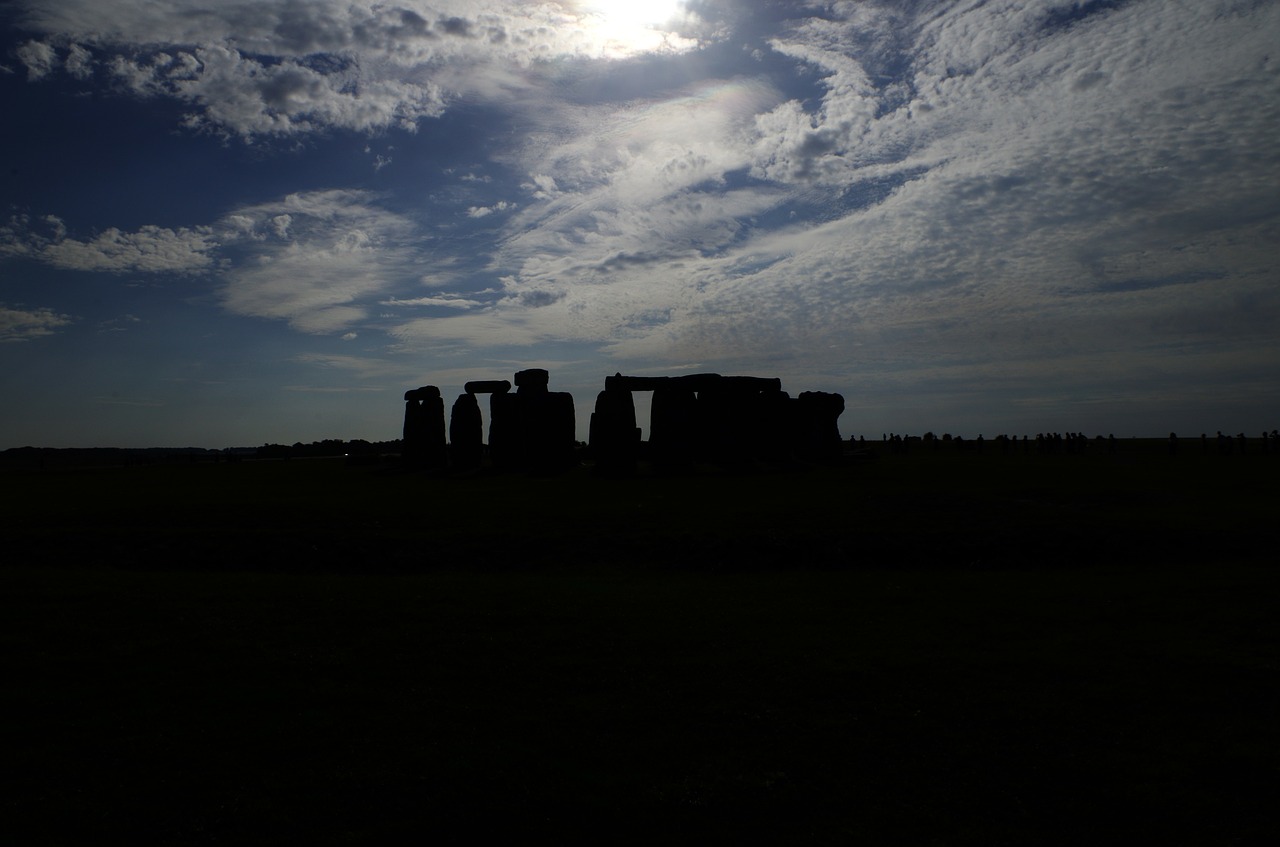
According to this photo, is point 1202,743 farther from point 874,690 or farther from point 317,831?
point 317,831

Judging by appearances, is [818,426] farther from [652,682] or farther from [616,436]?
[652,682]

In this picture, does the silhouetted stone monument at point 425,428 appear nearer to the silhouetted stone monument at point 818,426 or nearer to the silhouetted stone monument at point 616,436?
the silhouetted stone monument at point 616,436

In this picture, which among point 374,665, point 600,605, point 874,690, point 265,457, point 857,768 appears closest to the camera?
point 857,768

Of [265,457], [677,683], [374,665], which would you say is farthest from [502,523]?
[265,457]

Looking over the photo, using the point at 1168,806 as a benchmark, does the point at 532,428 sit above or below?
above

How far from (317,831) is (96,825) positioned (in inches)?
71.4

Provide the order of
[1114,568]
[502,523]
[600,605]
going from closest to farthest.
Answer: [600,605], [1114,568], [502,523]

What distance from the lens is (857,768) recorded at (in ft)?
26.4

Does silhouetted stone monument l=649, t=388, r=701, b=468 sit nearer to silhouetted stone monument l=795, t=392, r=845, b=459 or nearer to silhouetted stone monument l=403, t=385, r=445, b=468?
silhouetted stone monument l=795, t=392, r=845, b=459

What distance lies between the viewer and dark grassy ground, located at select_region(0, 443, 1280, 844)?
727 centimetres

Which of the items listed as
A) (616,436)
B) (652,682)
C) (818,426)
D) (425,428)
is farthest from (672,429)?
(652,682)

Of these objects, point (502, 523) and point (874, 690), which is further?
point (502, 523)

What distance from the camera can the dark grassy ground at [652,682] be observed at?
727cm

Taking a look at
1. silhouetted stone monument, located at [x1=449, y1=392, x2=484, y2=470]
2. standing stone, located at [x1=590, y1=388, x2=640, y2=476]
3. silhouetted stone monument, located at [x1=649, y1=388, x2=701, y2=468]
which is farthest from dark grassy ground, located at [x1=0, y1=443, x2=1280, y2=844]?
silhouetted stone monument, located at [x1=449, y1=392, x2=484, y2=470]
